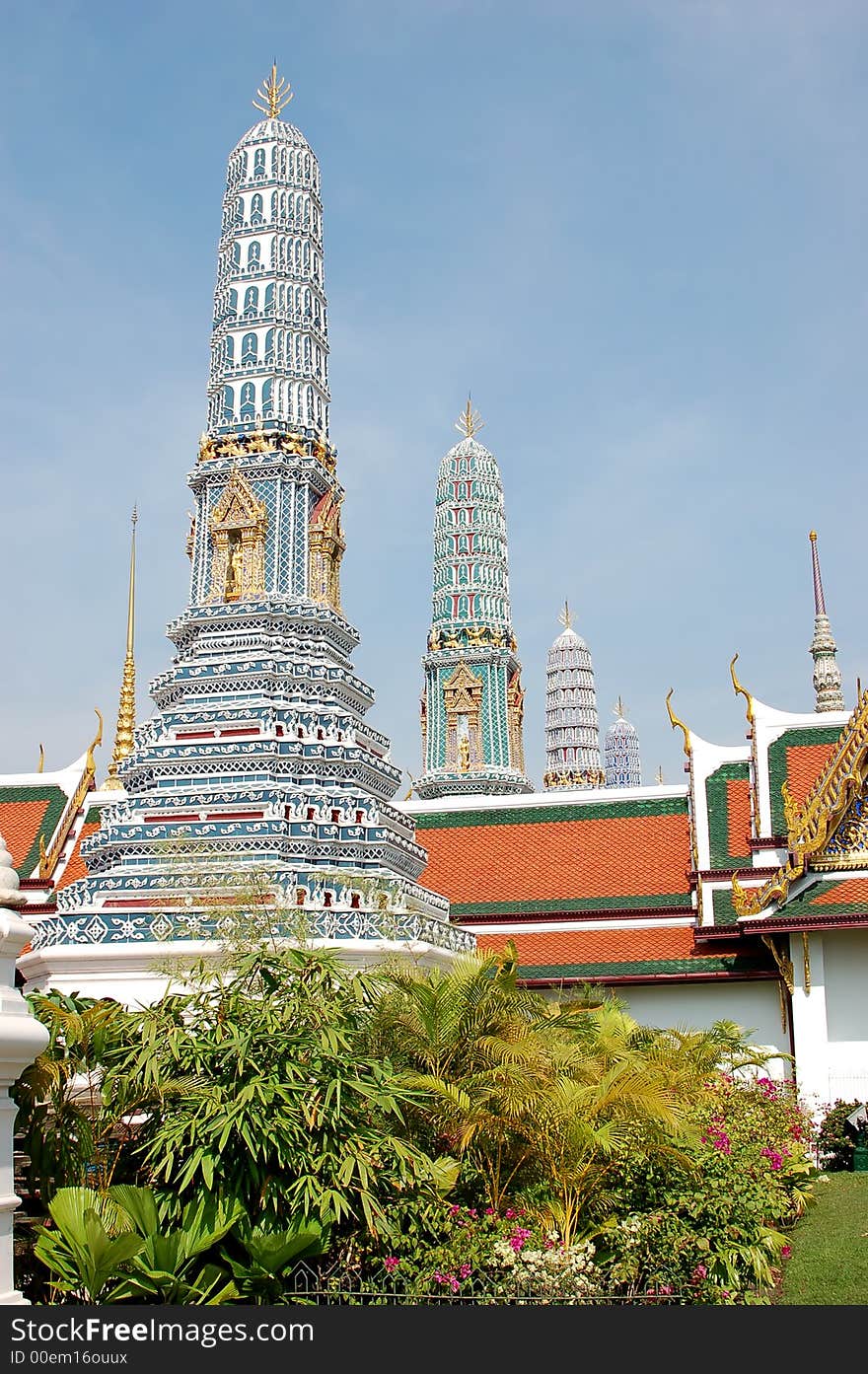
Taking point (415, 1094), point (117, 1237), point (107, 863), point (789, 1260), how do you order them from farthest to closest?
point (107, 863) < point (789, 1260) < point (415, 1094) < point (117, 1237)

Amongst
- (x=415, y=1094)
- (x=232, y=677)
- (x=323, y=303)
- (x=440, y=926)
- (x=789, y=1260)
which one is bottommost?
(x=789, y=1260)

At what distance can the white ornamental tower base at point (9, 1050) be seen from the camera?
736 cm

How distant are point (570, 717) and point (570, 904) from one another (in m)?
28.5

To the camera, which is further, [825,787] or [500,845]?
[500,845]

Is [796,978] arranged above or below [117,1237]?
above

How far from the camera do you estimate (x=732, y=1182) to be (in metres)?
10.6

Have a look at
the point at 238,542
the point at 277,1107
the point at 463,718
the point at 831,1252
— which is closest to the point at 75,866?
the point at 238,542

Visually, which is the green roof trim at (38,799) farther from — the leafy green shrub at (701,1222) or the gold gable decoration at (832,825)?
the leafy green shrub at (701,1222)

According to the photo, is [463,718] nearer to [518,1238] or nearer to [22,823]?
[22,823]

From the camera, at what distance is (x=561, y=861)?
21.8 m

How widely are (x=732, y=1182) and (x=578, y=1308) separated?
283 centimetres

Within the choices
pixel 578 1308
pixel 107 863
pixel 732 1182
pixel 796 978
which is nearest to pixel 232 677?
pixel 107 863

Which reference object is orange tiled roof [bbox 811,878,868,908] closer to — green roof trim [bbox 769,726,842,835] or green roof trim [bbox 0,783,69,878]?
green roof trim [bbox 769,726,842,835]

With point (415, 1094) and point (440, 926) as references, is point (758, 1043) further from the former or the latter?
point (415, 1094)
